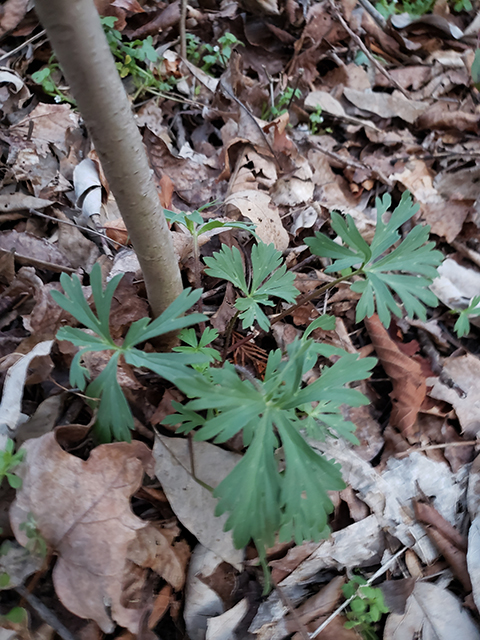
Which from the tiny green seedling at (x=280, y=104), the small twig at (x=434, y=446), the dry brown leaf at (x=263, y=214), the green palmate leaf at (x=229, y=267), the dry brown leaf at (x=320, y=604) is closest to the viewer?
the dry brown leaf at (x=320, y=604)

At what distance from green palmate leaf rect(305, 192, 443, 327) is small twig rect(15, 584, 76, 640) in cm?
103

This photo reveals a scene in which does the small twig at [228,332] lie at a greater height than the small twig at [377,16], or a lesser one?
lesser

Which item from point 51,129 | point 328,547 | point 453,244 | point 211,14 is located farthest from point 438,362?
point 211,14

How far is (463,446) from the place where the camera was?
1.44 m

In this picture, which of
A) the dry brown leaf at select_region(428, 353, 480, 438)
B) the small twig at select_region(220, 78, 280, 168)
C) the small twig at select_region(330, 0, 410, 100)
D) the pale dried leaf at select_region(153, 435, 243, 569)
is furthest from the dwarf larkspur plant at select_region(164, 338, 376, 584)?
the small twig at select_region(330, 0, 410, 100)

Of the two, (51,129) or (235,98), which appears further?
(235,98)

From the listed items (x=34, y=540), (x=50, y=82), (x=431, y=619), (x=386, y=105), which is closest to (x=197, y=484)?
(x=34, y=540)

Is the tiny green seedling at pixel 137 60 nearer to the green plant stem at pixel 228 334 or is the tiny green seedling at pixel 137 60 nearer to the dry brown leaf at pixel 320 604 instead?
the green plant stem at pixel 228 334

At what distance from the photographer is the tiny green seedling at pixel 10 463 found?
90cm

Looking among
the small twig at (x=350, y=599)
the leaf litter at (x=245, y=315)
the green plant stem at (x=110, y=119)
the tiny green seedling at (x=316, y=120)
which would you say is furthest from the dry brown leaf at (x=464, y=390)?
the tiny green seedling at (x=316, y=120)

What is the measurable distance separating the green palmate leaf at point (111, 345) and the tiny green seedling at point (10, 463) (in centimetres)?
20

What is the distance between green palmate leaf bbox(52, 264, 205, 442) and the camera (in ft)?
2.94

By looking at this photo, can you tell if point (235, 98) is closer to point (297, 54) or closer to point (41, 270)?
point (297, 54)

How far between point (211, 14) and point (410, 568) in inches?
115
